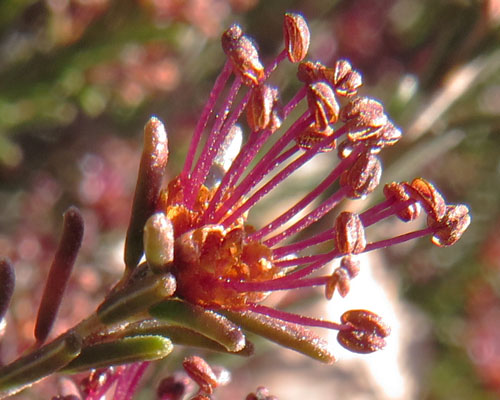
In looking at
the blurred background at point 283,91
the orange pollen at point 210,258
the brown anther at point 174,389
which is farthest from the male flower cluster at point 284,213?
the blurred background at point 283,91

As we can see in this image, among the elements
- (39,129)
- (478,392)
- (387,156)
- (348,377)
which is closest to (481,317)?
(478,392)

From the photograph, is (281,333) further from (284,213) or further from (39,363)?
(39,363)

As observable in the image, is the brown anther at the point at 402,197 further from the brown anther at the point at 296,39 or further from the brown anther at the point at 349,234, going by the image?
the brown anther at the point at 296,39

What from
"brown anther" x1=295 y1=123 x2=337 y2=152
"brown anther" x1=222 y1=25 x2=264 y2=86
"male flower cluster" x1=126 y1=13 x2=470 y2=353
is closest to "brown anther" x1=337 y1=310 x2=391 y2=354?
"male flower cluster" x1=126 y1=13 x2=470 y2=353

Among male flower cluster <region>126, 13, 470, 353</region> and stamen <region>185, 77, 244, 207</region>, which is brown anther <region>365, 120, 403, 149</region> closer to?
male flower cluster <region>126, 13, 470, 353</region>

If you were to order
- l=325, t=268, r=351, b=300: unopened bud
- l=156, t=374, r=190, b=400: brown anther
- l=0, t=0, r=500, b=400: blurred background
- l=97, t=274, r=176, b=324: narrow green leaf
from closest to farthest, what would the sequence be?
1. l=97, t=274, r=176, b=324: narrow green leaf
2. l=325, t=268, r=351, b=300: unopened bud
3. l=156, t=374, r=190, b=400: brown anther
4. l=0, t=0, r=500, b=400: blurred background

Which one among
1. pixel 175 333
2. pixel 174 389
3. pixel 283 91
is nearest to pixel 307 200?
pixel 175 333

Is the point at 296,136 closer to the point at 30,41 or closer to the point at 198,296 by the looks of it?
the point at 198,296
